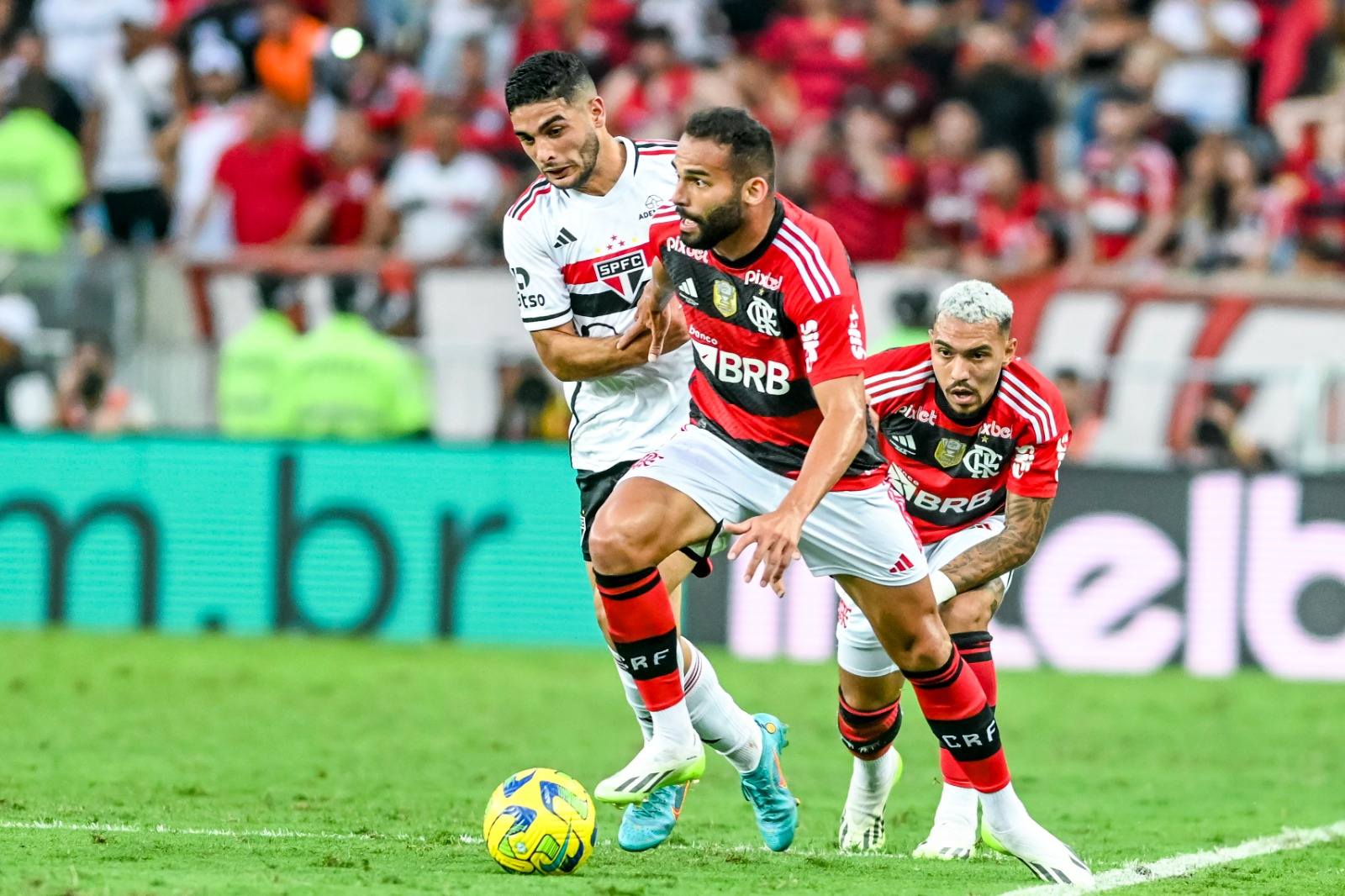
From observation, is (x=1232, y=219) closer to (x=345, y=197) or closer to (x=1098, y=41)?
(x=1098, y=41)

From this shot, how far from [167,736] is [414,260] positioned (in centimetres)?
626

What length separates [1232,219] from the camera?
1569cm

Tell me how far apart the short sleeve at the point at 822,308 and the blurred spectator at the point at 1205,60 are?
1122 cm

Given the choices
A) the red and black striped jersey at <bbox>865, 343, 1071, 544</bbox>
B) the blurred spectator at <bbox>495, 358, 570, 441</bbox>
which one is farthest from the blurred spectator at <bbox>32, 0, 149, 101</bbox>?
the red and black striped jersey at <bbox>865, 343, 1071, 544</bbox>

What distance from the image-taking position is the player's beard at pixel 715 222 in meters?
6.39

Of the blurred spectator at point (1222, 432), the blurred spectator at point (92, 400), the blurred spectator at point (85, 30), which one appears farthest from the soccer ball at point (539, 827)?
the blurred spectator at point (85, 30)

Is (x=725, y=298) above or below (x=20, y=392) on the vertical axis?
above

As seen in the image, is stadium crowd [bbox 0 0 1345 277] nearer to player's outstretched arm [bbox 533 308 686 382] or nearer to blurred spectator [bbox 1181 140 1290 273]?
blurred spectator [bbox 1181 140 1290 273]

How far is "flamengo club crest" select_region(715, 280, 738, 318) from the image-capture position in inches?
259

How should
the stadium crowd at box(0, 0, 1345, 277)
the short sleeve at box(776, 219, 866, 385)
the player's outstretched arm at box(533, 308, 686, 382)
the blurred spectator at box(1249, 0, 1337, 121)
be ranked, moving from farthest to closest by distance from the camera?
the blurred spectator at box(1249, 0, 1337, 121) → the stadium crowd at box(0, 0, 1345, 277) → the player's outstretched arm at box(533, 308, 686, 382) → the short sleeve at box(776, 219, 866, 385)

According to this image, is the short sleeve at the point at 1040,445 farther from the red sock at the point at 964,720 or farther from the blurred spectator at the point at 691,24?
the blurred spectator at the point at 691,24

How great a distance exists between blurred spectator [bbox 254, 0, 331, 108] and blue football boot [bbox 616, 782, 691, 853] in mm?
12277

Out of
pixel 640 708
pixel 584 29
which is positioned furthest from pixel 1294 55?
pixel 640 708

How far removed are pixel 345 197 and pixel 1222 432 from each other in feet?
24.5
